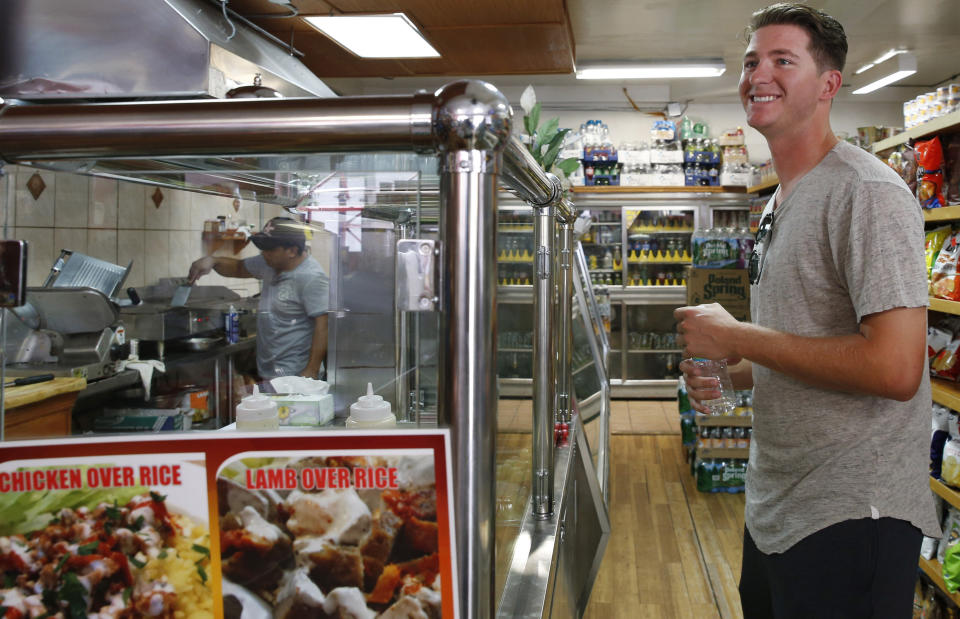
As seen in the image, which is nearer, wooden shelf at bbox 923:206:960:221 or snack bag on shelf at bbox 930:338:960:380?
wooden shelf at bbox 923:206:960:221

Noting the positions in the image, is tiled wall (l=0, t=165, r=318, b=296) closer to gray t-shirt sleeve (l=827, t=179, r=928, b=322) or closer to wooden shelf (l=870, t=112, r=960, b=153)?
gray t-shirt sleeve (l=827, t=179, r=928, b=322)

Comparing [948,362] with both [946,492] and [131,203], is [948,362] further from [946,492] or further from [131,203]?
[131,203]

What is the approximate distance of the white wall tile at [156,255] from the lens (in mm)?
836

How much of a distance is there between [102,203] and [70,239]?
140mm

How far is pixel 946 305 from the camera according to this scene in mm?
2562

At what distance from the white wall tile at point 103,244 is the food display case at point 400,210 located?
10cm

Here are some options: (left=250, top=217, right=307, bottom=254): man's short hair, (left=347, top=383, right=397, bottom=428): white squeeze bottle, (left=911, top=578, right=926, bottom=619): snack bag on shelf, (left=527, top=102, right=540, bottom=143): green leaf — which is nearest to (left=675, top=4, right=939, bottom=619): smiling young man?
(left=347, top=383, right=397, bottom=428): white squeeze bottle

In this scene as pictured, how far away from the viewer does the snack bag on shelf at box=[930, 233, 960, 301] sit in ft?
8.40

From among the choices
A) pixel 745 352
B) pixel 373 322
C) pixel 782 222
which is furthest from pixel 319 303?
pixel 782 222

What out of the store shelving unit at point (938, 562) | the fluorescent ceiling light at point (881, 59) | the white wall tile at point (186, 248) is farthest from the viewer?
the fluorescent ceiling light at point (881, 59)

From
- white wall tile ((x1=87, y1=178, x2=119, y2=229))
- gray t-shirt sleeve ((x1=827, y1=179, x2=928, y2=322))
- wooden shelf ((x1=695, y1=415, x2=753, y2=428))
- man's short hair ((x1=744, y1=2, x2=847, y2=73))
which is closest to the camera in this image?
white wall tile ((x1=87, y1=178, x2=119, y2=229))

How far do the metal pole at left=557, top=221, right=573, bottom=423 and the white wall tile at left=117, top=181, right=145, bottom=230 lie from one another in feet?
4.75

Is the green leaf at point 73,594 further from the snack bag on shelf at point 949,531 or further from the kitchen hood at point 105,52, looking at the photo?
the snack bag on shelf at point 949,531

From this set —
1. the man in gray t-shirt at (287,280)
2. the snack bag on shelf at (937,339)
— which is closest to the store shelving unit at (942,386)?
the snack bag on shelf at (937,339)
